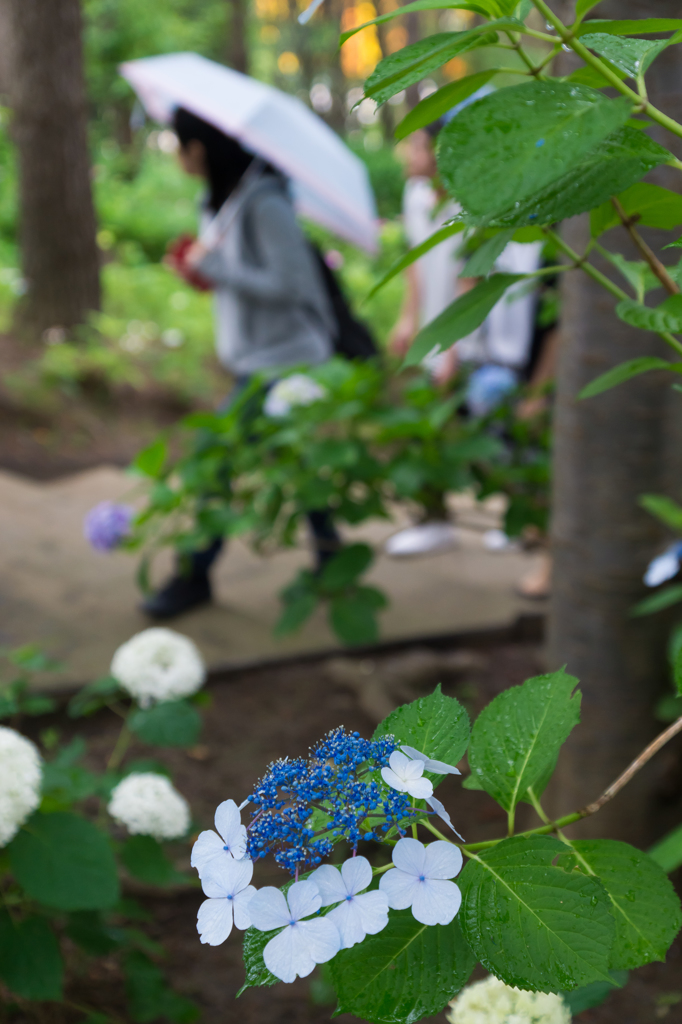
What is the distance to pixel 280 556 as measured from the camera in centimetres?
388

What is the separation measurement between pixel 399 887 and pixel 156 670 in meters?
1.11

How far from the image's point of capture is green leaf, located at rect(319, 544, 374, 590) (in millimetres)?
2256

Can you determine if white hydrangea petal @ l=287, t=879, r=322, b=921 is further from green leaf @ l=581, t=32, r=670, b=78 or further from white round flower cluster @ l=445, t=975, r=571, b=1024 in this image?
green leaf @ l=581, t=32, r=670, b=78

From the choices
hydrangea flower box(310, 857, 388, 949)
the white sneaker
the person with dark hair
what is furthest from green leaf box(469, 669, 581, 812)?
the white sneaker

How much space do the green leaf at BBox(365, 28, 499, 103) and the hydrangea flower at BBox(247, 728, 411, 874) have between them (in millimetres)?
394

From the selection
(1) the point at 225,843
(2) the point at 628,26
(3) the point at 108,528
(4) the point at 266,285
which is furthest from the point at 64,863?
(4) the point at 266,285

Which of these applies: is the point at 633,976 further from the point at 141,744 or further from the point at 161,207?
the point at 161,207

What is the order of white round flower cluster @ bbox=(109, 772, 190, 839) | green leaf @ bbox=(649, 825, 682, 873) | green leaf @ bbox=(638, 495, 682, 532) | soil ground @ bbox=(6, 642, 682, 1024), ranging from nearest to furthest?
green leaf @ bbox=(649, 825, 682, 873) → white round flower cluster @ bbox=(109, 772, 190, 839) → green leaf @ bbox=(638, 495, 682, 532) → soil ground @ bbox=(6, 642, 682, 1024)

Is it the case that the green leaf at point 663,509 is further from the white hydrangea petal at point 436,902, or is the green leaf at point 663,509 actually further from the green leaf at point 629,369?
the white hydrangea petal at point 436,902

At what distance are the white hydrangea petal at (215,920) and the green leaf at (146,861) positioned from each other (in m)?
0.89

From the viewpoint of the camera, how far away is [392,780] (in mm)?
503

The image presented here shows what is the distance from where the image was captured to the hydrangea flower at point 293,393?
2.23 meters

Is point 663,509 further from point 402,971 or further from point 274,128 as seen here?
point 274,128

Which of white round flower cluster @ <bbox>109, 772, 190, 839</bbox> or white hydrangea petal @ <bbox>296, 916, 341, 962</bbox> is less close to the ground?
white hydrangea petal @ <bbox>296, 916, 341, 962</bbox>
